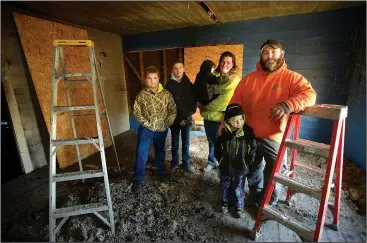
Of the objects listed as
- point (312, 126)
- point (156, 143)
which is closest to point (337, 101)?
point (312, 126)

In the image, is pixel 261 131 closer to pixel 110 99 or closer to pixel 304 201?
pixel 304 201

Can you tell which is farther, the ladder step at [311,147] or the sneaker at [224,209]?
the sneaker at [224,209]

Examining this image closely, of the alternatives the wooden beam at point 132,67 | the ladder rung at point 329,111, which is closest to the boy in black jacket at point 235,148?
the ladder rung at point 329,111

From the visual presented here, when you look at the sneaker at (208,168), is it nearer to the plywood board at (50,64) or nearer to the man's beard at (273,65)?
the man's beard at (273,65)

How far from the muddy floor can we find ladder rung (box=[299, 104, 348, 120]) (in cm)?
136

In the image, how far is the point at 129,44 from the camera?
18.7 feet

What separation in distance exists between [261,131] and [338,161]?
77cm

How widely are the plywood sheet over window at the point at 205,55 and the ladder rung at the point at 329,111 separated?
3.01 metres

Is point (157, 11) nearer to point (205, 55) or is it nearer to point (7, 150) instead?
point (205, 55)

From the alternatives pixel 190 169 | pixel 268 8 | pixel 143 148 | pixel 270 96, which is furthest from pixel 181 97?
pixel 268 8

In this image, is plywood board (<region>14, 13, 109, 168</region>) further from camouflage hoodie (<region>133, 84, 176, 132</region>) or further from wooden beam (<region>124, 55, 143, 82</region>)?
camouflage hoodie (<region>133, 84, 176, 132</region>)

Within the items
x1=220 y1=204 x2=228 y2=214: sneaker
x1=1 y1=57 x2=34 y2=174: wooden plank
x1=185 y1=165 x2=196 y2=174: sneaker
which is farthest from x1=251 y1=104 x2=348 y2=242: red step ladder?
x1=1 y1=57 x2=34 y2=174: wooden plank

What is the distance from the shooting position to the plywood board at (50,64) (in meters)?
3.33

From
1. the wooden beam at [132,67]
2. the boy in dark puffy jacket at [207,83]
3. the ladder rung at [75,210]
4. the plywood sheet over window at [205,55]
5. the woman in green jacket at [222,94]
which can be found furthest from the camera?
the wooden beam at [132,67]
